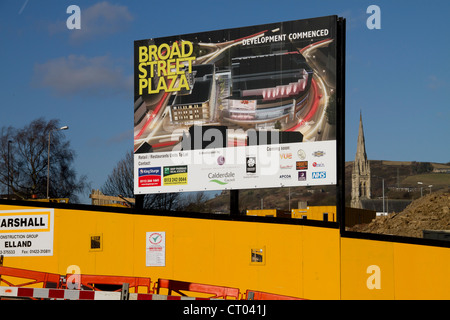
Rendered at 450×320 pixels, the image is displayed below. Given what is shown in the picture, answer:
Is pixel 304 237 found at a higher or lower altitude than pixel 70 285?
higher

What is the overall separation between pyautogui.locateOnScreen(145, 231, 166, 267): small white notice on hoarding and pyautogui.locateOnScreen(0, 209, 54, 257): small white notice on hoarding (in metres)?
3.11

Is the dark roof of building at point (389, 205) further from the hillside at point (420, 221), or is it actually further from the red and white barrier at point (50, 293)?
the red and white barrier at point (50, 293)

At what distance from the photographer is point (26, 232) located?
19.3 m

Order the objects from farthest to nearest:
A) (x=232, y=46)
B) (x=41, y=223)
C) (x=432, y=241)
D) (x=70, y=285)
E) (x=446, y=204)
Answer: (x=446, y=204)
(x=232, y=46)
(x=41, y=223)
(x=70, y=285)
(x=432, y=241)

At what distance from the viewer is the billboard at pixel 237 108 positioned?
19016 millimetres

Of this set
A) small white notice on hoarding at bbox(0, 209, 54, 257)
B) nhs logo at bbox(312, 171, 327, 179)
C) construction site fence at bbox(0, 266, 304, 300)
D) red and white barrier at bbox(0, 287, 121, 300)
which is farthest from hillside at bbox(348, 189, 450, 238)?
red and white barrier at bbox(0, 287, 121, 300)

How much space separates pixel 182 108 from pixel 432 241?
908 centimetres

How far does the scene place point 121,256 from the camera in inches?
727

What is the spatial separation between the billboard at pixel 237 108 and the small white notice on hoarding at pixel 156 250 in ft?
9.12

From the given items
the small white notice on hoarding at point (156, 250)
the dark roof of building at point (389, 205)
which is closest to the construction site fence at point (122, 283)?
the small white notice on hoarding at point (156, 250)

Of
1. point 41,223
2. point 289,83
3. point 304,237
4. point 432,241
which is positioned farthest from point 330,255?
point 41,223

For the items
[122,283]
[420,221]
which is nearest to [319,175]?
[122,283]

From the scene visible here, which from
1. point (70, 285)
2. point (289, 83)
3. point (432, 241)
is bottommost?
point (70, 285)

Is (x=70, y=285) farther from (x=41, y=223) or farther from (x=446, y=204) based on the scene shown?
(x=446, y=204)
